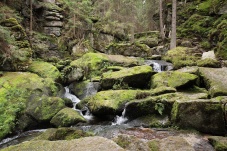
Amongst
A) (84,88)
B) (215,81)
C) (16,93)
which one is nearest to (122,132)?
(215,81)

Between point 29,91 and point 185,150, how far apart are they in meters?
7.35

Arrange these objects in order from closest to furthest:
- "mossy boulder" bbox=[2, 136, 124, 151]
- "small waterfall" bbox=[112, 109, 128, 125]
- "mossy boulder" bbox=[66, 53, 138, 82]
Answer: "mossy boulder" bbox=[2, 136, 124, 151] → "small waterfall" bbox=[112, 109, 128, 125] → "mossy boulder" bbox=[66, 53, 138, 82]

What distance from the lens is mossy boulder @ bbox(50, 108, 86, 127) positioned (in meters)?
7.77

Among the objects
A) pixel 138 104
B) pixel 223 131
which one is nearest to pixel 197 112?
pixel 223 131

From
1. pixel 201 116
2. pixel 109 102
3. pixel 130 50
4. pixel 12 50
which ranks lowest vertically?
pixel 201 116

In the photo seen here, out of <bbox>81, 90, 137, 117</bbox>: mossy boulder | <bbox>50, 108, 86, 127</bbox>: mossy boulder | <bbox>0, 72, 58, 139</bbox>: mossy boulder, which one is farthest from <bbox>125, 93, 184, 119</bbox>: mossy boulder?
<bbox>0, 72, 58, 139</bbox>: mossy boulder

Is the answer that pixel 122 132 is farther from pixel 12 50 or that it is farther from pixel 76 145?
pixel 12 50

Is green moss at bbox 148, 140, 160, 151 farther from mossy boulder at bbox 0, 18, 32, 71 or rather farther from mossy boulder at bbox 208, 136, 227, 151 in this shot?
mossy boulder at bbox 0, 18, 32, 71

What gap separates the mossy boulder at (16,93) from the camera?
7499mm

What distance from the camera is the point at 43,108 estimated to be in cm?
845

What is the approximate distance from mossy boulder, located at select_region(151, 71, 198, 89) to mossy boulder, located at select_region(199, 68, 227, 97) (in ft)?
1.84

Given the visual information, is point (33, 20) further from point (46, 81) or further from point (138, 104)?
point (138, 104)

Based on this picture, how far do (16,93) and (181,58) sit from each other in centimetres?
1059

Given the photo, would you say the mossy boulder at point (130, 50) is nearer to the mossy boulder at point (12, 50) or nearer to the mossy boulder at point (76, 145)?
the mossy boulder at point (12, 50)
